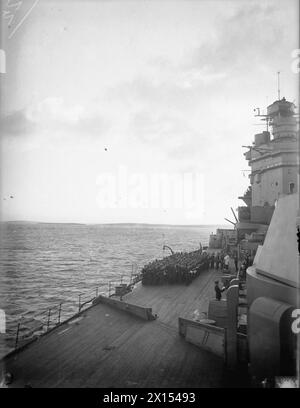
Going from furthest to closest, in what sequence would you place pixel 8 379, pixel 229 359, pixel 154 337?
pixel 154 337 → pixel 229 359 → pixel 8 379

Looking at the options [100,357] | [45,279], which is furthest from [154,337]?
[45,279]

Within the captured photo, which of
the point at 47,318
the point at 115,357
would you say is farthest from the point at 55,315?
the point at 115,357

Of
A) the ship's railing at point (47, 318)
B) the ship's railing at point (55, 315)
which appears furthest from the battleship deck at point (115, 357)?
the ship's railing at point (47, 318)

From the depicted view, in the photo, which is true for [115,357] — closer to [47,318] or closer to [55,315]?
[47,318]

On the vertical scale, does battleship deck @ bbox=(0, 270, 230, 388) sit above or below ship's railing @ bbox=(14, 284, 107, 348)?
above

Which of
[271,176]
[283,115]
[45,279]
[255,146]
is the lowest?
[45,279]

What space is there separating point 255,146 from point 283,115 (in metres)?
4.62

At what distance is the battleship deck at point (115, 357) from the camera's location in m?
7.77

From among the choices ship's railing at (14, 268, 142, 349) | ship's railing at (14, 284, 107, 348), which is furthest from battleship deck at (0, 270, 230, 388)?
ship's railing at (14, 284, 107, 348)

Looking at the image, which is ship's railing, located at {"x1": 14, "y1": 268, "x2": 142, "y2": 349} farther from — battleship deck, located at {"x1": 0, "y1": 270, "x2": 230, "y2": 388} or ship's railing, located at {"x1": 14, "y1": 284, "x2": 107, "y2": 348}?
→ battleship deck, located at {"x1": 0, "y1": 270, "x2": 230, "y2": 388}

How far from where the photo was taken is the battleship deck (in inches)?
306

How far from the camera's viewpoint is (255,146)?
3903 centimetres

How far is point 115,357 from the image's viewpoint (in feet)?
29.9
